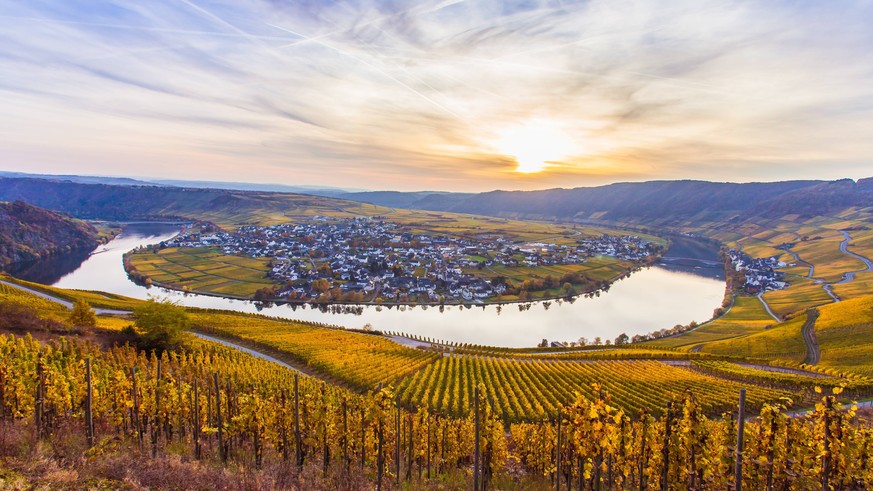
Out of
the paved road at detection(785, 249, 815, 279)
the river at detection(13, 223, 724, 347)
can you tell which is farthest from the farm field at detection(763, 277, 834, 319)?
the river at detection(13, 223, 724, 347)

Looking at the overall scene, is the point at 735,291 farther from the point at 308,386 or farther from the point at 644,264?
the point at 308,386

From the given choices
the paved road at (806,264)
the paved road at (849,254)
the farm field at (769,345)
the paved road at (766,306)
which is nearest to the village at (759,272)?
the paved road at (766,306)

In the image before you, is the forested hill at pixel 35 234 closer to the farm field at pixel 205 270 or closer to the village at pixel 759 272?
the farm field at pixel 205 270

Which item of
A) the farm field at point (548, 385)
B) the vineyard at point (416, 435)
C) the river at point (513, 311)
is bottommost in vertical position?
the river at point (513, 311)

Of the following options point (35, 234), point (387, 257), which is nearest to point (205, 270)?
point (387, 257)

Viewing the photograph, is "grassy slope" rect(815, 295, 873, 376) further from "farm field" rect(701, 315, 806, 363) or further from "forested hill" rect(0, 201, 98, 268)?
"forested hill" rect(0, 201, 98, 268)

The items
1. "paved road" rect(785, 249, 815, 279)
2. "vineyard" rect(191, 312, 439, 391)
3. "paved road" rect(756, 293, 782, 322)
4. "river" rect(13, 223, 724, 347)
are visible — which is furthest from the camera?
"paved road" rect(785, 249, 815, 279)

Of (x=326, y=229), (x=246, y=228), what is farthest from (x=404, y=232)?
(x=246, y=228)

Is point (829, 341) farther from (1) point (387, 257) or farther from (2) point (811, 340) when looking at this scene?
(1) point (387, 257)
